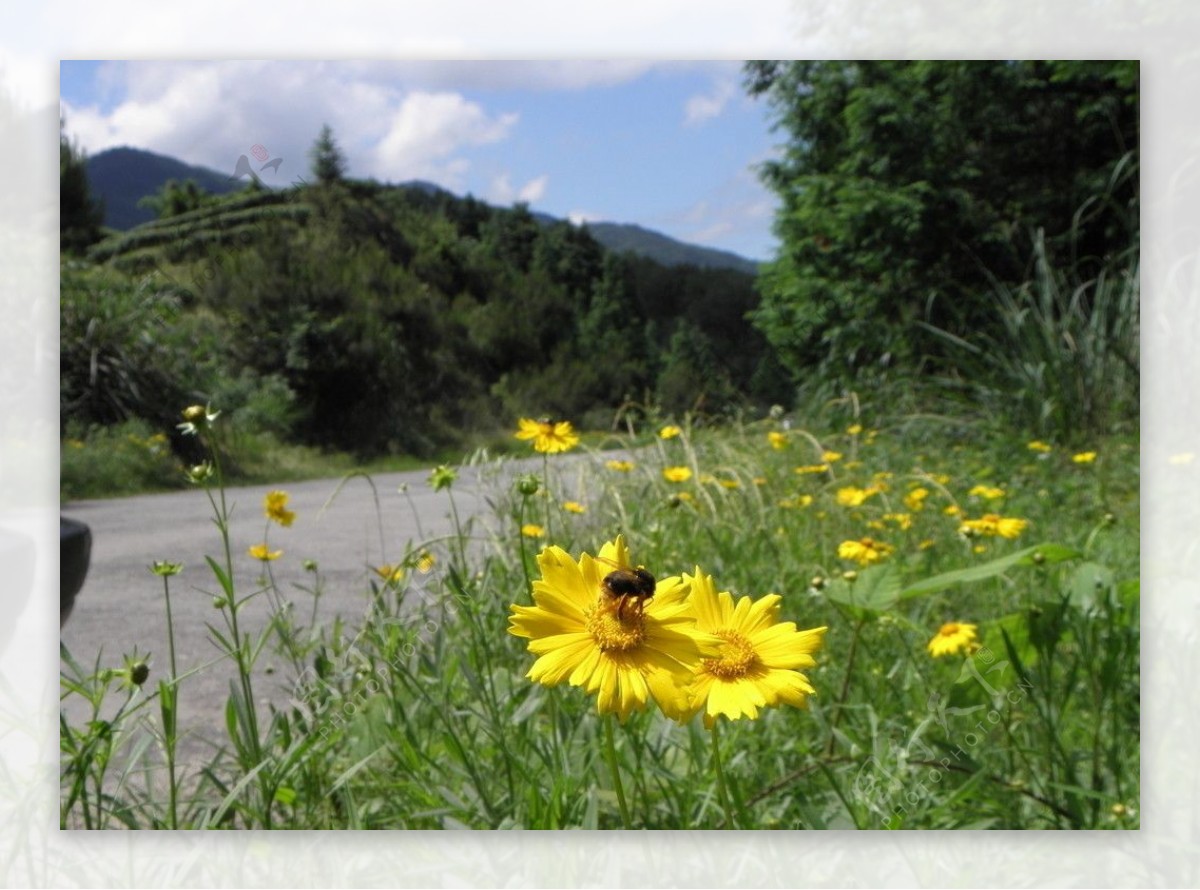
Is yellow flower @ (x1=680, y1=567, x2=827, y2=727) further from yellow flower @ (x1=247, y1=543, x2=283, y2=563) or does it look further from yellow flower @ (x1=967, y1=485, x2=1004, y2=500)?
yellow flower @ (x1=967, y1=485, x2=1004, y2=500)

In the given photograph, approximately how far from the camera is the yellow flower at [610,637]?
2.56 ft

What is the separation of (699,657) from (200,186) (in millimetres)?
1238

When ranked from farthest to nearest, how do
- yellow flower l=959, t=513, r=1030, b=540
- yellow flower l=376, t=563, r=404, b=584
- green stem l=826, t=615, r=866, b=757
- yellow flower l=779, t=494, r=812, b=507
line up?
yellow flower l=779, t=494, r=812, b=507
yellow flower l=959, t=513, r=1030, b=540
yellow flower l=376, t=563, r=404, b=584
green stem l=826, t=615, r=866, b=757

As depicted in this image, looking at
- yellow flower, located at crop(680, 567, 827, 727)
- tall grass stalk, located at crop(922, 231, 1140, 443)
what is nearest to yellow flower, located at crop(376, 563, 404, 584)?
yellow flower, located at crop(680, 567, 827, 727)

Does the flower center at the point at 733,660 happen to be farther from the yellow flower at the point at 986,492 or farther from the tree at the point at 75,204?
the tree at the point at 75,204

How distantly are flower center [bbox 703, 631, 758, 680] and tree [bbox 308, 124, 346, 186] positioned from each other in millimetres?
1122

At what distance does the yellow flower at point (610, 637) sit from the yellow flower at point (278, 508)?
3.00 ft

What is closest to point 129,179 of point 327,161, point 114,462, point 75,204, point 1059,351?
point 75,204

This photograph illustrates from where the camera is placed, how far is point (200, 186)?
1.70 m

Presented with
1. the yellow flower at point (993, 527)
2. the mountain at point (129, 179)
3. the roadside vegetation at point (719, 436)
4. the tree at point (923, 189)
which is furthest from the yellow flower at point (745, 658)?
the mountain at point (129, 179)

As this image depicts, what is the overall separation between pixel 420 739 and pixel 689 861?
371 mm

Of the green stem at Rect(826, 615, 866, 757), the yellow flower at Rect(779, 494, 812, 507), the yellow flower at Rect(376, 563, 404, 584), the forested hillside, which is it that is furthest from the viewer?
the yellow flower at Rect(779, 494, 812, 507)

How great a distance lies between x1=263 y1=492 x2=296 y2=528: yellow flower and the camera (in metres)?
1.64

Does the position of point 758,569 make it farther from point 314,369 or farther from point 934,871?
point 314,369
